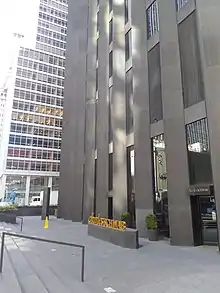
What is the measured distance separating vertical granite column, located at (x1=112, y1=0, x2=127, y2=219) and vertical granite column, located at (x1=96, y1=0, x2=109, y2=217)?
2647 millimetres

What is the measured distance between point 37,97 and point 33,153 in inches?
607

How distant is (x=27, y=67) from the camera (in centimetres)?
6706

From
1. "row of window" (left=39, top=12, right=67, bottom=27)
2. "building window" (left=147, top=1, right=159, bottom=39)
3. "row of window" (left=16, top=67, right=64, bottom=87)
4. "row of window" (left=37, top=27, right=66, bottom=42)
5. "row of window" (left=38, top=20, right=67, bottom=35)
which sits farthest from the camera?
"row of window" (left=39, top=12, right=67, bottom=27)

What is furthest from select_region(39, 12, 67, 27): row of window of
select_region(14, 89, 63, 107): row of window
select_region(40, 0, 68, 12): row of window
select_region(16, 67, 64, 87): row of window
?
select_region(14, 89, 63, 107): row of window

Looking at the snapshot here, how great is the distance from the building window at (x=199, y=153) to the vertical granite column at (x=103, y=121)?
33.5 feet

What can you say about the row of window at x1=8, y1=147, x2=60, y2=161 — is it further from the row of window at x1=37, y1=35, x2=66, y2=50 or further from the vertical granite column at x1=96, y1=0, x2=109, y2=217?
the vertical granite column at x1=96, y1=0, x2=109, y2=217

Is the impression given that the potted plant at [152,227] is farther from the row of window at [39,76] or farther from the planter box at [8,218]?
the row of window at [39,76]

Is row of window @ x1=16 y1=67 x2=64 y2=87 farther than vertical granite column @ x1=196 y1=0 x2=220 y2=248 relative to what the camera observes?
Yes

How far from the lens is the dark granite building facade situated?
1219cm

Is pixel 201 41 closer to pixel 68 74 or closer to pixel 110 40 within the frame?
pixel 110 40

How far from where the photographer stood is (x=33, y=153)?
63062 millimetres

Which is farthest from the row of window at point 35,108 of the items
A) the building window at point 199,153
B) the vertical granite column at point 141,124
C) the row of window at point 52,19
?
the building window at point 199,153

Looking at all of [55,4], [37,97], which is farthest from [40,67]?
[55,4]

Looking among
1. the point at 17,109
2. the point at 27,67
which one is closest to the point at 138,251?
the point at 17,109
